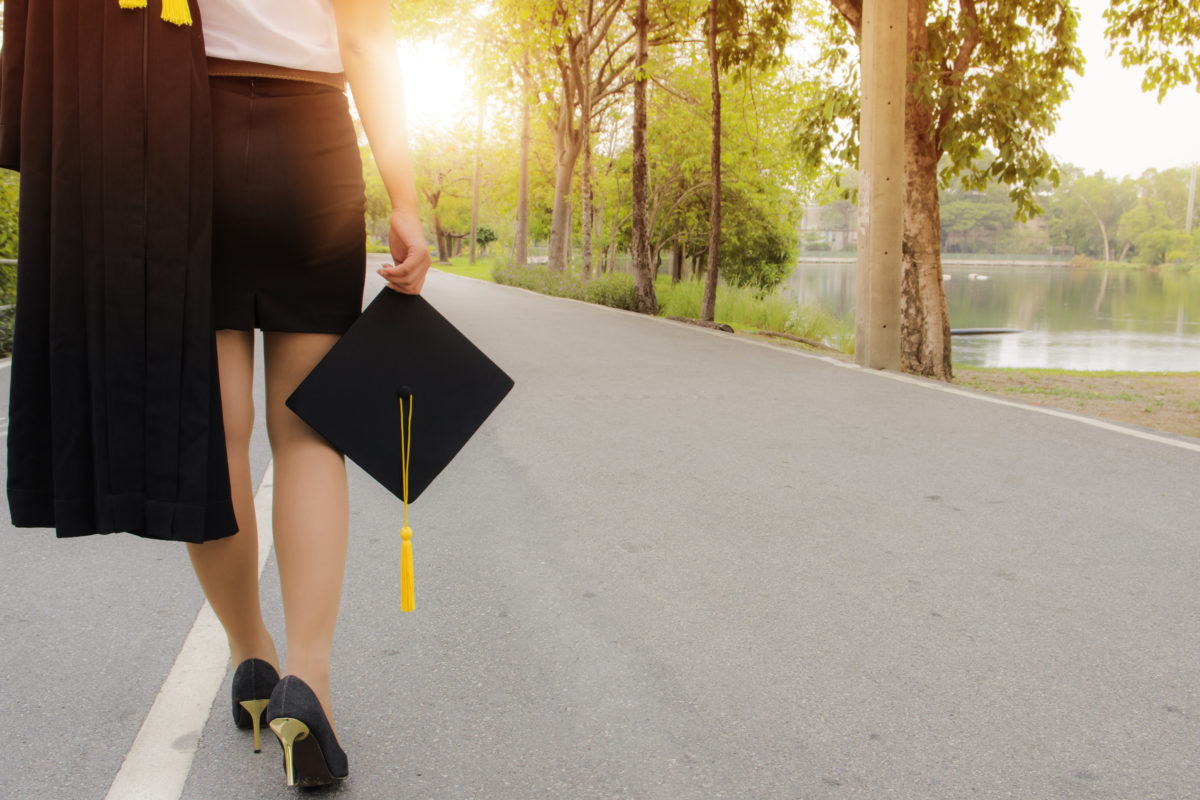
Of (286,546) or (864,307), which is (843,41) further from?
(286,546)

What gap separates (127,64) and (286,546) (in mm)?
957

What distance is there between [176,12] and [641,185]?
58.7 feet

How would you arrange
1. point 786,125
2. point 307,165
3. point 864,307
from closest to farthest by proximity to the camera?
point 307,165 → point 864,307 → point 786,125

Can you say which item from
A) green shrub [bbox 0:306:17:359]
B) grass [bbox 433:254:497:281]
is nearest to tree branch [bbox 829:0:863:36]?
green shrub [bbox 0:306:17:359]

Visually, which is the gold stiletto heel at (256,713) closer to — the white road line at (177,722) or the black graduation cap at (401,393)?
the white road line at (177,722)

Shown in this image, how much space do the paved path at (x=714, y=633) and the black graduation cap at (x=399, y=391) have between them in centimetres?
71

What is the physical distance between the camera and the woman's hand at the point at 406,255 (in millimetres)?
2008

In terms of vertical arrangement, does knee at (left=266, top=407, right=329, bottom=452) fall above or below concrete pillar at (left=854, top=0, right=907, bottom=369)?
below

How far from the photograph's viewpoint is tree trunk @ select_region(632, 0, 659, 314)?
61.7 feet

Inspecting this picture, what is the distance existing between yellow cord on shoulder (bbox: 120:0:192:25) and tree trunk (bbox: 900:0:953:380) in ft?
34.7

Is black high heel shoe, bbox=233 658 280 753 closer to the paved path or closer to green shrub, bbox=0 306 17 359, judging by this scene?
the paved path

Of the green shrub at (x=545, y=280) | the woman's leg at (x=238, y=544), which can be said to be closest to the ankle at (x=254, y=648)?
the woman's leg at (x=238, y=544)

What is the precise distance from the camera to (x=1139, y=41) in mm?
13359

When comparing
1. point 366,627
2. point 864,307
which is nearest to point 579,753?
point 366,627
